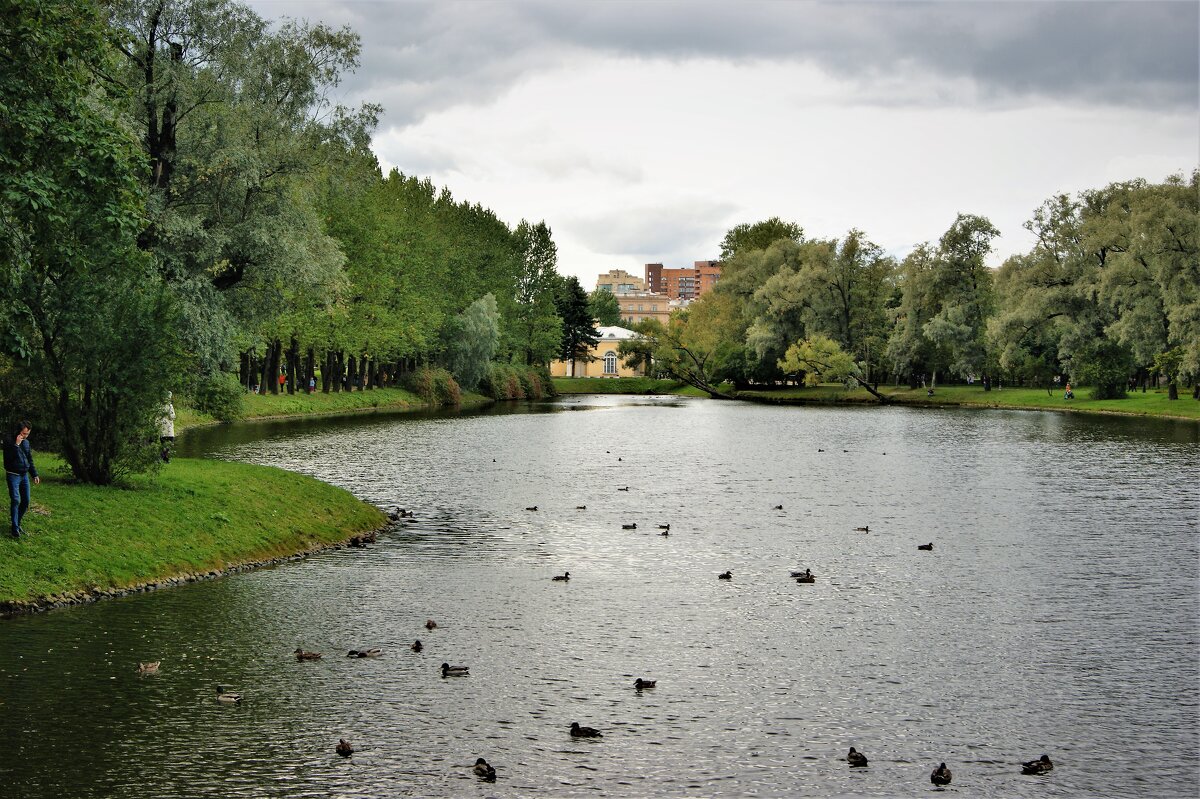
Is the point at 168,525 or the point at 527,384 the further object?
the point at 527,384

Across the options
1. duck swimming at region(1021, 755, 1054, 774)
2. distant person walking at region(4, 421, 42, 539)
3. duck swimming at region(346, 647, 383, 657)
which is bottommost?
duck swimming at region(1021, 755, 1054, 774)

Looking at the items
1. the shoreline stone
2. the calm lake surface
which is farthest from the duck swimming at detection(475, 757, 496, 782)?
the shoreline stone

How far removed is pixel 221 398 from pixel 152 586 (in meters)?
39.6

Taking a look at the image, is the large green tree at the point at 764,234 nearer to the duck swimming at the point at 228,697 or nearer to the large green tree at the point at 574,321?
the large green tree at the point at 574,321

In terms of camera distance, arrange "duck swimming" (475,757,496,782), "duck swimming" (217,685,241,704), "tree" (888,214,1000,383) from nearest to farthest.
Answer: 1. "duck swimming" (475,757,496,782)
2. "duck swimming" (217,685,241,704)
3. "tree" (888,214,1000,383)

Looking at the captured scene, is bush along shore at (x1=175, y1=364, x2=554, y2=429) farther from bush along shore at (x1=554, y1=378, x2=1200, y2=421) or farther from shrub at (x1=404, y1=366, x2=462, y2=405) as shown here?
bush along shore at (x1=554, y1=378, x2=1200, y2=421)

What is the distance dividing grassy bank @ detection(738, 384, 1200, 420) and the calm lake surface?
62149 mm

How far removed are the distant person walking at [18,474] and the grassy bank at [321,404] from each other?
43988mm

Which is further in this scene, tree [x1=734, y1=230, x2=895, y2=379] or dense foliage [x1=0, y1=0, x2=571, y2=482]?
tree [x1=734, y1=230, x2=895, y2=379]

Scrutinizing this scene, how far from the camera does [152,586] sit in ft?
78.9

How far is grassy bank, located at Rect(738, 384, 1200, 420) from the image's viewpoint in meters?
96.2

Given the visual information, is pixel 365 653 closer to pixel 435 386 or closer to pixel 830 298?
pixel 435 386

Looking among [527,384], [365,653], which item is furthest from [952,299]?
[365,653]

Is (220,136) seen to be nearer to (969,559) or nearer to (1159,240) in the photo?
(969,559)
